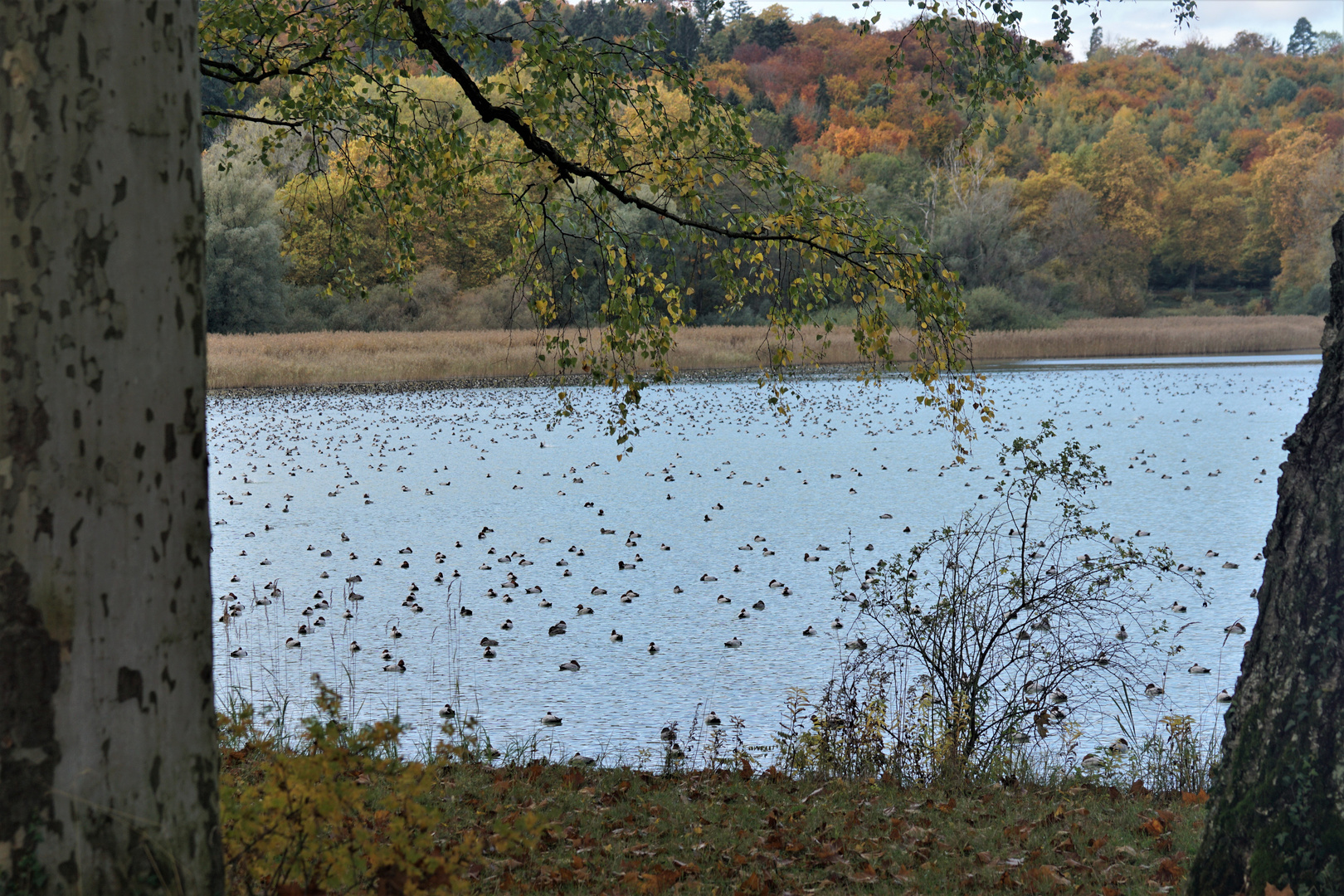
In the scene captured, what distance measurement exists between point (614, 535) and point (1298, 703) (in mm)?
9371

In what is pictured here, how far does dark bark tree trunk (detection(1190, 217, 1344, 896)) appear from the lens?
306cm

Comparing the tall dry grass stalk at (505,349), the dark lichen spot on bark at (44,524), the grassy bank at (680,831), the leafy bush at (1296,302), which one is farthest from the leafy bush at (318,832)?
the leafy bush at (1296,302)

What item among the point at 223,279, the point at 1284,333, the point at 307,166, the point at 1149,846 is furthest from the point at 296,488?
the point at 1284,333

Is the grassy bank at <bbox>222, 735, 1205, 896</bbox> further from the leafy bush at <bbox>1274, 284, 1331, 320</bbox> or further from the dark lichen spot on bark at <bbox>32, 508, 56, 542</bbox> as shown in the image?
the leafy bush at <bbox>1274, 284, 1331, 320</bbox>

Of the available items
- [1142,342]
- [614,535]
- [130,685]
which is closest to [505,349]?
[614,535]

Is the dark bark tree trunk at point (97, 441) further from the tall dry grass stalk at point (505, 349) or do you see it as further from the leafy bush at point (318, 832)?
the tall dry grass stalk at point (505, 349)

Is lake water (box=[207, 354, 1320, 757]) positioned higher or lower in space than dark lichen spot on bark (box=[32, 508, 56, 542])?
lower

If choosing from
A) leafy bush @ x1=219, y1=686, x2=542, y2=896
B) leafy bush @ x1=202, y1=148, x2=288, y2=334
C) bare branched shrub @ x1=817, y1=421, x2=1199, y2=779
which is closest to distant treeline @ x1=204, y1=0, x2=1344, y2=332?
leafy bush @ x1=202, y1=148, x2=288, y2=334

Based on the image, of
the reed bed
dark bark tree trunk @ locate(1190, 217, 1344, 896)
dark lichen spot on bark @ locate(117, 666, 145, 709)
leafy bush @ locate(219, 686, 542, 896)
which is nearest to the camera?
dark lichen spot on bark @ locate(117, 666, 145, 709)

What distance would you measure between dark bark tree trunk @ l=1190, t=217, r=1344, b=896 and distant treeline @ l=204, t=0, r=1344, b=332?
1740 inches

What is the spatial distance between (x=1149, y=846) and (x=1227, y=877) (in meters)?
1.29

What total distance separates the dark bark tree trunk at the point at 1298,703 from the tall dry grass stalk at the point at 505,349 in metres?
25.7

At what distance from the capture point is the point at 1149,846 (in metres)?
4.44

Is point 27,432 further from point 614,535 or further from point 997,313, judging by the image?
point 997,313
